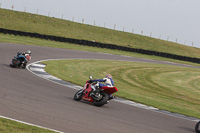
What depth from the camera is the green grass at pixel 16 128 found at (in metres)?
6.50

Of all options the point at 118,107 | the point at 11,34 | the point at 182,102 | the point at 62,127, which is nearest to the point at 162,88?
the point at 182,102

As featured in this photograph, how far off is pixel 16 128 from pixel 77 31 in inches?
1992

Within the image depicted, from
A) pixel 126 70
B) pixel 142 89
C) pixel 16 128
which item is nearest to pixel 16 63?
pixel 142 89

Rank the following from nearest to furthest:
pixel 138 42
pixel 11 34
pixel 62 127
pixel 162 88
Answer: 1. pixel 62 127
2. pixel 162 88
3. pixel 11 34
4. pixel 138 42

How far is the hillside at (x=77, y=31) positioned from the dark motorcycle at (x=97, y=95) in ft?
127

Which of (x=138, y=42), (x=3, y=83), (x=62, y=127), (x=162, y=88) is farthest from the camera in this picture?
(x=138, y=42)

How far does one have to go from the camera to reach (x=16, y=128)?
6695mm

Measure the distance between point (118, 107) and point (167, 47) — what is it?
52.7 metres

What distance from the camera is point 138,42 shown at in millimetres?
60438

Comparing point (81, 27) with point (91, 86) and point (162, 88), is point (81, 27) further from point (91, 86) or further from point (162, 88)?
point (91, 86)

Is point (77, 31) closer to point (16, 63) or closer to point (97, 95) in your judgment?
point (16, 63)

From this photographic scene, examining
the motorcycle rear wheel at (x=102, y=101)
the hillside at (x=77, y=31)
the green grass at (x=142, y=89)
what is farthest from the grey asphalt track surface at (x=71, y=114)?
the hillside at (x=77, y=31)

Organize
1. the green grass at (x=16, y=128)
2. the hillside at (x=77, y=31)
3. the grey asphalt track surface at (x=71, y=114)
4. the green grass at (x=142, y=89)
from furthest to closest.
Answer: the hillside at (x=77, y=31), the green grass at (x=142, y=89), the grey asphalt track surface at (x=71, y=114), the green grass at (x=16, y=128)

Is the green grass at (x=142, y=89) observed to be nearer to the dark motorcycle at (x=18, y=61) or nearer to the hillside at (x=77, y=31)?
the dark motorcycle at (x=18, y=61)
